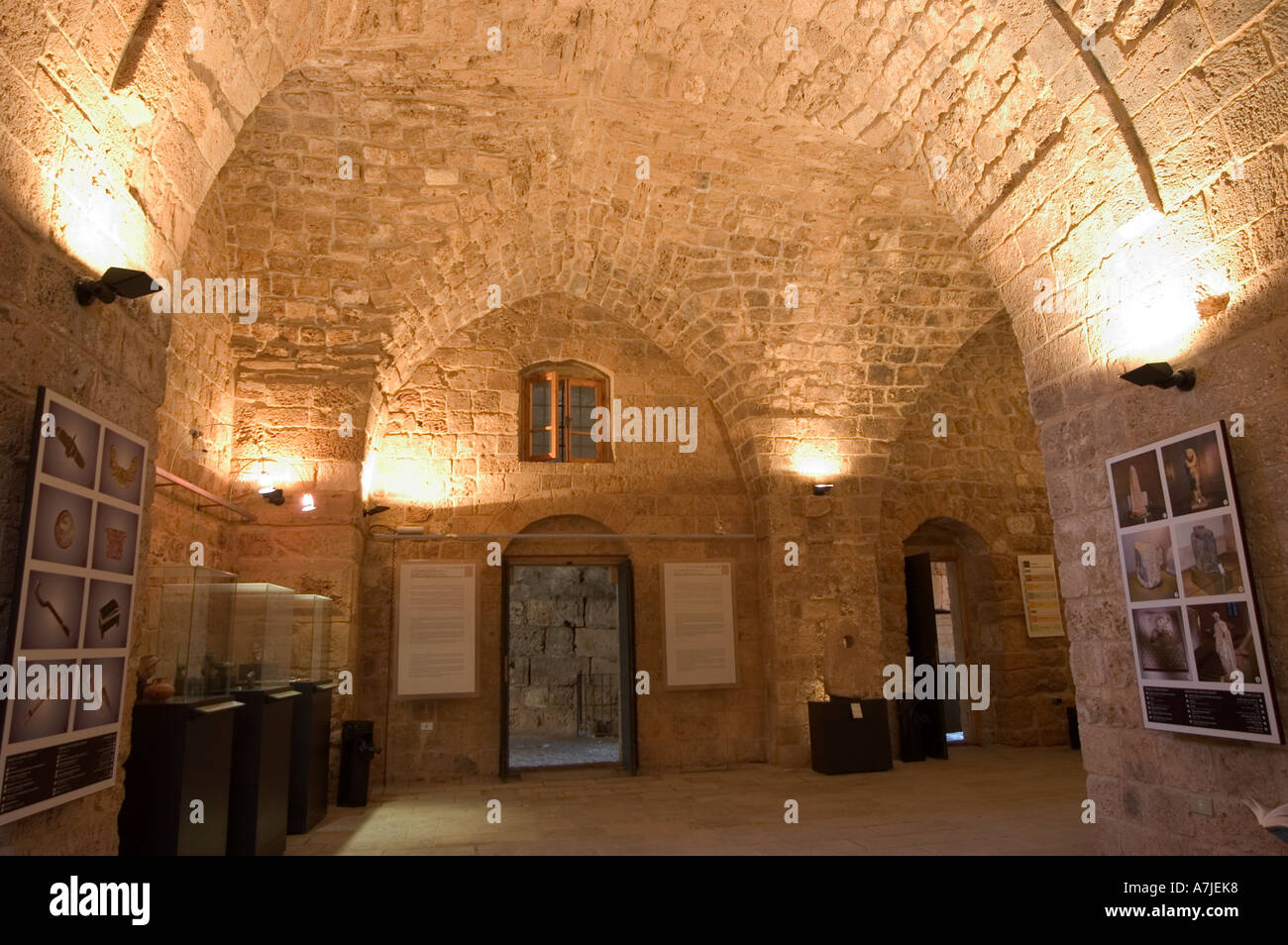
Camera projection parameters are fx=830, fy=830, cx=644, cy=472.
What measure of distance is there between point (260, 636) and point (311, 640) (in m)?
1.32

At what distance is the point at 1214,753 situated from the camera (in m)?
2.98

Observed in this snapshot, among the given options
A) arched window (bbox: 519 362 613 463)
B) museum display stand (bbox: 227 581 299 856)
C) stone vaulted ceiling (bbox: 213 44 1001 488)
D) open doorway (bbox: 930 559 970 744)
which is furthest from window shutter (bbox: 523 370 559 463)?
open doorway (bbox: 930 559 970 744)

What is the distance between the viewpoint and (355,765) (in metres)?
A: 6.28

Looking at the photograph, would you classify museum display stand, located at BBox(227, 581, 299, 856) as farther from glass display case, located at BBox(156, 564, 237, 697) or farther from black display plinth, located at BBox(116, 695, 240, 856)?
black display plinth, located at BBox(116, 695, 240, 856)

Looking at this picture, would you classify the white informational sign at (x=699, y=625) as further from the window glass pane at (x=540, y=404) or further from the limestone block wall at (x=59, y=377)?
the limestone block wall at (x=59, y=377)

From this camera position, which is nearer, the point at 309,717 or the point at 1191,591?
the point at 1191,591

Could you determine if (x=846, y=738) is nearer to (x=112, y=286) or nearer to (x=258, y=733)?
(x=258, y=733)

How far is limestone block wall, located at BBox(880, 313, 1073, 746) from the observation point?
29.5ft

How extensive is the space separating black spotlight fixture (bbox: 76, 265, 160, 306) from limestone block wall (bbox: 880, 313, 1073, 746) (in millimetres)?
7746

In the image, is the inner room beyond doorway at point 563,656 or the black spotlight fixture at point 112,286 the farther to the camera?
the inner room beyond doorway at point 563,656

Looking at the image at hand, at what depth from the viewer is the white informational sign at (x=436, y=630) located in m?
7.26

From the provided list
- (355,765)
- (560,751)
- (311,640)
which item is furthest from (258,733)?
(560,751)

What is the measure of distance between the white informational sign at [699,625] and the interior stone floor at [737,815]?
0.90 meters

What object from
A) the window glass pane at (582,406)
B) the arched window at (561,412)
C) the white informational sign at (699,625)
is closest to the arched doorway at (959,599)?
the white informational sign at (699,625)
